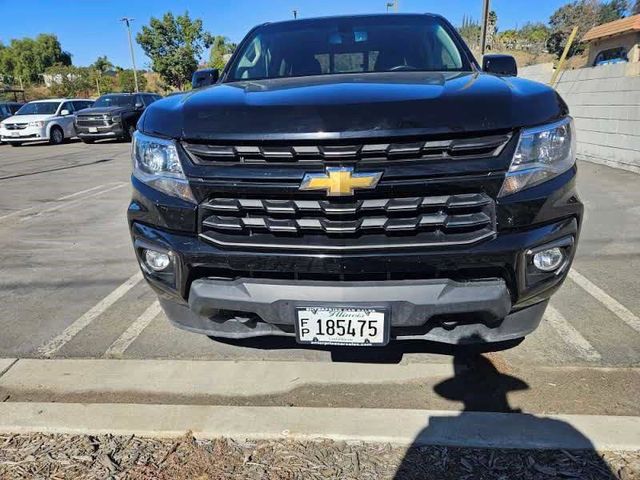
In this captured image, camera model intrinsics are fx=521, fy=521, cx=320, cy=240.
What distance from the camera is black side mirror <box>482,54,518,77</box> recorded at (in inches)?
139

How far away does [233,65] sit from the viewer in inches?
148

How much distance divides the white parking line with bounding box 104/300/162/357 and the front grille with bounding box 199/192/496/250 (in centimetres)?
146

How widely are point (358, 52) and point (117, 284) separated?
261cm

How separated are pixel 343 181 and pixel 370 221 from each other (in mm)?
203

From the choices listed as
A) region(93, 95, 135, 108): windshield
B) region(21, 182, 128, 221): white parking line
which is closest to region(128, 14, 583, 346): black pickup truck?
region(21, 182, 128, 221): white parking line

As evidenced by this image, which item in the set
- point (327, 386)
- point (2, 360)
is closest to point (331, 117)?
point (327, 386)

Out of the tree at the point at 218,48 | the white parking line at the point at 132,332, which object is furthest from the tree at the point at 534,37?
the white parking line at the point at 132,332

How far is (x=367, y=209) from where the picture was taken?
7.03 ft

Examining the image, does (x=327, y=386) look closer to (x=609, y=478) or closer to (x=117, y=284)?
(x=609, y=478)

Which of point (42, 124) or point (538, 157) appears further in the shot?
point (42, 124)

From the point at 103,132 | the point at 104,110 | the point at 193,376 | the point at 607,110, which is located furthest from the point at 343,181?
the point at 104,110

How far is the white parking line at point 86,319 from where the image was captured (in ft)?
10.6

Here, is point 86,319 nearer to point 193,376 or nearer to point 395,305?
point 193,376

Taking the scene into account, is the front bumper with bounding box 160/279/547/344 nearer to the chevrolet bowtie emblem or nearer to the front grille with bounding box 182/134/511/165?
the chevrolet bowtie emblem
